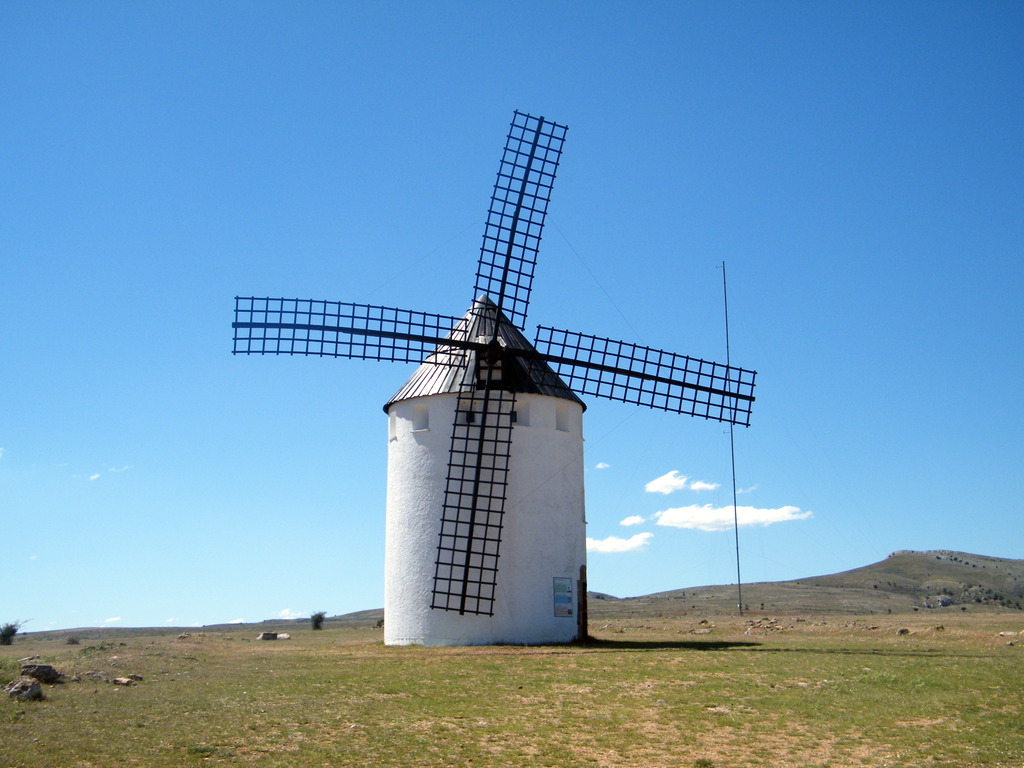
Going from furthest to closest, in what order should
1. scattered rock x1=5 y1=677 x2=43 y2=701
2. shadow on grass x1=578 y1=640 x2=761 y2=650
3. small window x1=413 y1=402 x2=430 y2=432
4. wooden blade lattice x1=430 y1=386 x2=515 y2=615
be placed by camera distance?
small window x1=413 y1=402 x2=430 y2=432, wooden blade lattice x1=430 y1=386 x2=515 y2=615, shadow on grass x1=578 y1=640 x2=761 y2=650, scattered rock x1=5 y1=677 x2=43 y2=701

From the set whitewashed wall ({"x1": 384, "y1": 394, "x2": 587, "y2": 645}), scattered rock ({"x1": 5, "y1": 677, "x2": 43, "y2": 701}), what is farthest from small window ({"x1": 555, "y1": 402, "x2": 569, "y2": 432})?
scattered rock ({"x1": 5, "y1": 677, "x2": 43, "y2": 701})

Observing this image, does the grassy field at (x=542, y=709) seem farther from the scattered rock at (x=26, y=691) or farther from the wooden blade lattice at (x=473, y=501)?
the wooden blade lattice at (x=473, y=501)

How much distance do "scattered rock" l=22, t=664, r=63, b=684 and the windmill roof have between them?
1044 centimetres

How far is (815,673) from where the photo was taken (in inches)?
615

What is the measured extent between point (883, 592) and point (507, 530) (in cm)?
4045

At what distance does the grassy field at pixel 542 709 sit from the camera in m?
9.75

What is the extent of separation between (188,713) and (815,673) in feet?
32.3

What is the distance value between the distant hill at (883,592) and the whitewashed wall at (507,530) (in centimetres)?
1927

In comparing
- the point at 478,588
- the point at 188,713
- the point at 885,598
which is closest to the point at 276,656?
the point at 478,588

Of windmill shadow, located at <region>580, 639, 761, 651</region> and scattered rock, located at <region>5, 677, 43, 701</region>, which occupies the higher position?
windmill shadow, located at <region>580, 639, 761, 651</region>

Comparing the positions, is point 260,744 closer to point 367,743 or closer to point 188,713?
point 367,743

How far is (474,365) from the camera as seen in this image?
75.2 feet

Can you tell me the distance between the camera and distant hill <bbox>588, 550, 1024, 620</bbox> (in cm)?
4654

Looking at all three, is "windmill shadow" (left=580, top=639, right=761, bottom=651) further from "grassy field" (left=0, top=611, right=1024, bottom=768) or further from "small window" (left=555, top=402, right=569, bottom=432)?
"small window" (left=555, top=402, right=569, bottom=432)
